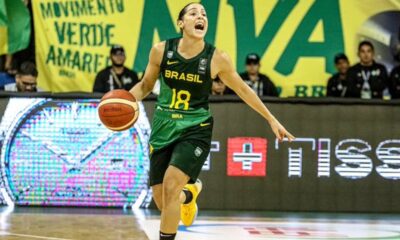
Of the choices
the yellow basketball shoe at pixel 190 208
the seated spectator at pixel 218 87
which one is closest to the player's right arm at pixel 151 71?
the yellow basketball shoe at pixel 190 208

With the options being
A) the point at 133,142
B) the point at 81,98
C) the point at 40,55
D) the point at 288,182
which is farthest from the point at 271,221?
the point at 40,55

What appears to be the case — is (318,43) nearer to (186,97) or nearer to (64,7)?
(64,7)

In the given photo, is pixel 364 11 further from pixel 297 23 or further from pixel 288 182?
pixel 288 182

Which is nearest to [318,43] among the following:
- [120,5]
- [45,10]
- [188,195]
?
[120,5]

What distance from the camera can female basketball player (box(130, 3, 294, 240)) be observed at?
7.00 meters

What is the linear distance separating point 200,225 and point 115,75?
3.12 metres

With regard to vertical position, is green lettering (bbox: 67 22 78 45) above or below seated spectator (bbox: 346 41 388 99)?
above

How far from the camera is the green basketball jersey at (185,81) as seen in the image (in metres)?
7.06

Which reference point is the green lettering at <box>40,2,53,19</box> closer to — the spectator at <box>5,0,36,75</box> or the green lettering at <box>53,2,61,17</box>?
the green lettering at <box>53,2,61,17</box>

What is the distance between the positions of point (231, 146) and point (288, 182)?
85 centimetres

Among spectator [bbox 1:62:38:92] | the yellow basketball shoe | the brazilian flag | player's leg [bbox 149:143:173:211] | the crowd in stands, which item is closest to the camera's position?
player's leg [bbox 149:143:173:211]

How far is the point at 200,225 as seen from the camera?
30.5 feet

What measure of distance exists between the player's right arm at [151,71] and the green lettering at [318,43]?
5257 millimetres

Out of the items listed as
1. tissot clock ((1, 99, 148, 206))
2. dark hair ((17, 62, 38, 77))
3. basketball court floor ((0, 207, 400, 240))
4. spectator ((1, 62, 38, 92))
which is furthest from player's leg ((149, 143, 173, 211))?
dark hair ((17, 62, 38, 77))
